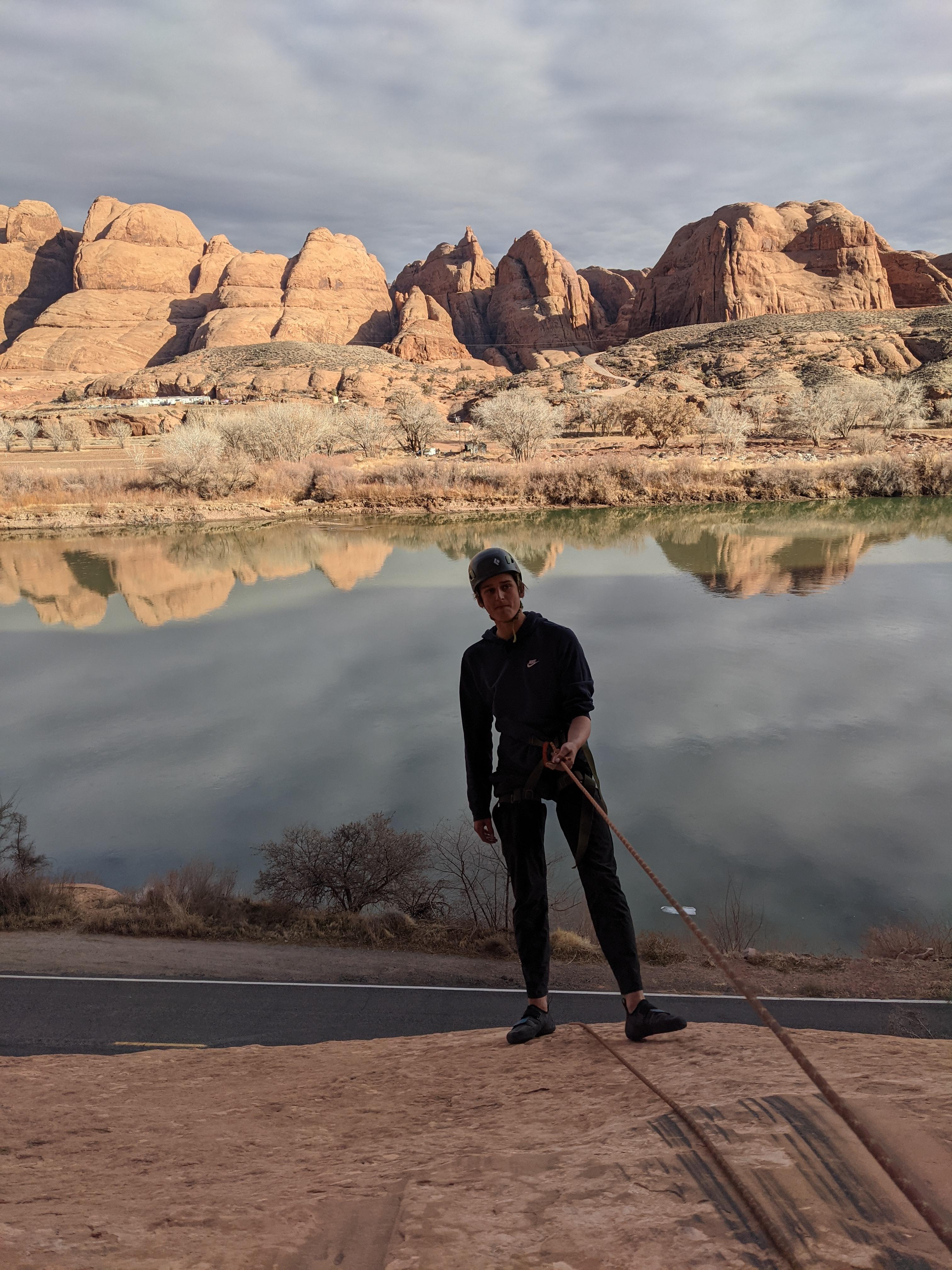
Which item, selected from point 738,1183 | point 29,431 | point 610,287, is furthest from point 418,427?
point 610,287

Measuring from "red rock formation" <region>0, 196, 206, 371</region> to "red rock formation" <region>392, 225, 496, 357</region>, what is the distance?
36723mm

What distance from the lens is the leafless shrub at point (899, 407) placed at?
4869cm

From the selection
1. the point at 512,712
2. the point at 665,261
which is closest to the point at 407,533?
the point at 512,712

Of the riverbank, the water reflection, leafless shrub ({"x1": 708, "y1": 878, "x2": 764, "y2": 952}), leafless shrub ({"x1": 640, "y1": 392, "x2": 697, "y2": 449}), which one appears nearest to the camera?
leafless shrub ({"x1": 708, "y1": 878, "x2": 764, "y2": 952})

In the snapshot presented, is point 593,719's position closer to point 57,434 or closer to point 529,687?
point 529,687

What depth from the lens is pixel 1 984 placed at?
17.2 ft

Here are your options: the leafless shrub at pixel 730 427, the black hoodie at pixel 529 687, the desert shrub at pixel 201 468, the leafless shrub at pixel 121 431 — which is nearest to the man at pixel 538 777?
the black hoodie at pixel 529 687

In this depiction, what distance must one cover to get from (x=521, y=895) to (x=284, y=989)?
3.08 metres

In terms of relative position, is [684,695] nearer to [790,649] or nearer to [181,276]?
[790,649]

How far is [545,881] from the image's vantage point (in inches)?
111

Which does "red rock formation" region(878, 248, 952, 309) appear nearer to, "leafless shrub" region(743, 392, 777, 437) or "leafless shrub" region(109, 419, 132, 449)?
"leafless shrub" region(743, 392, 777, 437)

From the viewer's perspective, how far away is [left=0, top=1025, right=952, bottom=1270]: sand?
1.32 m

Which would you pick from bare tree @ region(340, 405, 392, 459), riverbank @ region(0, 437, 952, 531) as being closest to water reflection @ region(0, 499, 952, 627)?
riverbank @ region(0, 437, 952, 531)

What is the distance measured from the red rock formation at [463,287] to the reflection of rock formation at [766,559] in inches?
3796
